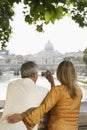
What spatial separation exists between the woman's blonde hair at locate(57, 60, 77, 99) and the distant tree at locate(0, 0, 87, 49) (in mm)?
301

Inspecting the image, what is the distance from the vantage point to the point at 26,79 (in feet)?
10.2

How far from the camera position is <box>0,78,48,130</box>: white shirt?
3021 millimetres

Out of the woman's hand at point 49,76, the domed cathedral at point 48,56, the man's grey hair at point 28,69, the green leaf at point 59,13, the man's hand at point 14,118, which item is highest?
the green leaf at point 59,13

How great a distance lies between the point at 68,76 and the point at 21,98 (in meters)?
0.37

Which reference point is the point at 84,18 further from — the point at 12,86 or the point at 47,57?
the point at 47,57

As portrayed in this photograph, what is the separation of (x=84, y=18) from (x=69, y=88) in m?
5.45

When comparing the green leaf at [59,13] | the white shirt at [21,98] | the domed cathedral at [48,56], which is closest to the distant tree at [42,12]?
the green leaf at [59,13]

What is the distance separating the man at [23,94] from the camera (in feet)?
9.93

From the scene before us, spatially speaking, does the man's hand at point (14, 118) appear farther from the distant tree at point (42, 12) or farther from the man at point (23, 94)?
the distant tree at point (42, 12)

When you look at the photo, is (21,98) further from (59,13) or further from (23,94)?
(59,13)

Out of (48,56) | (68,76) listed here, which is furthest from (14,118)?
(48,56)

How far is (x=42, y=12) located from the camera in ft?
10.2

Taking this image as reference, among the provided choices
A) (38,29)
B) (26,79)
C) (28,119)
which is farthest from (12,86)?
(38,29)

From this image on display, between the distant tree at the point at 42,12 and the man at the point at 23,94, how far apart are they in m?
0.37
